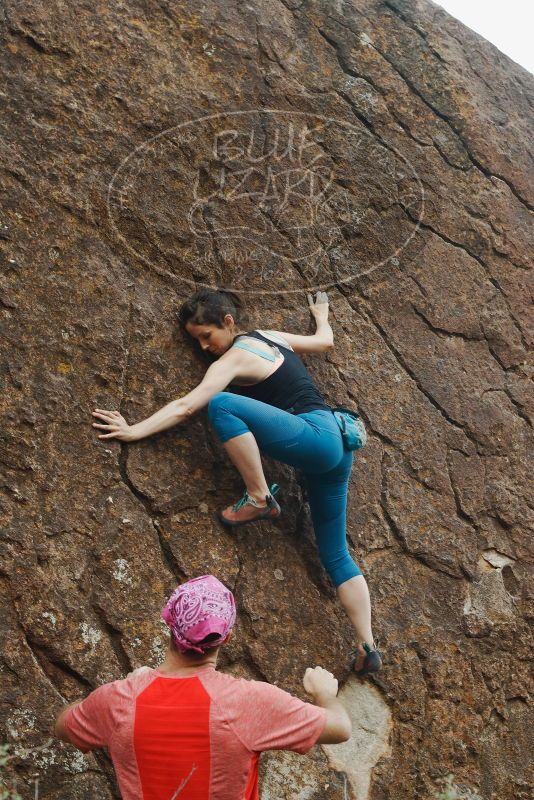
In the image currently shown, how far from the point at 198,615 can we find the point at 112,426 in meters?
1.78

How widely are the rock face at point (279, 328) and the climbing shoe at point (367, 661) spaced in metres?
0.11

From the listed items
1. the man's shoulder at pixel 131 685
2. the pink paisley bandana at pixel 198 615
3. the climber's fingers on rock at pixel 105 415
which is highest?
the pink paisley bandana at pixel 198 615

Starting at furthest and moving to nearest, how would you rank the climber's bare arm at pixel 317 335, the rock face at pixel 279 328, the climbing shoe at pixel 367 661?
the climber's bare arm at pixel 317 335
the climbing shoe at pixel 367 661
the rock face at pixel 279 328

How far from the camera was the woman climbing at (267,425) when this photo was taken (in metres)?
4.04

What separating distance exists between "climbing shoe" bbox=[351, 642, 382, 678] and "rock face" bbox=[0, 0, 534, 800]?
0.37ft

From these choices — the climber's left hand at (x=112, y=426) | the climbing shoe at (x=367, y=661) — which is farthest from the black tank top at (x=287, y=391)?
the climbing shoe at (x=367, y=661)

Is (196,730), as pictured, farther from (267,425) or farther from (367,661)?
(367,661)

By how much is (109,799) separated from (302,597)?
1277 millimetres

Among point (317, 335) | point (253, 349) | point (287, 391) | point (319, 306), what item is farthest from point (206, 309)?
point (319, 306)

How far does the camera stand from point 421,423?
5.16 meters

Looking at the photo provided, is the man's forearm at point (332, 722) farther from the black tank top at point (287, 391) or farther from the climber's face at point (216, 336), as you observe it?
the climber's face at point (216, 336)

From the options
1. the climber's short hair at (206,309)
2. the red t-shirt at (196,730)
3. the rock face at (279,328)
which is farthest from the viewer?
the climber's short hair at (206,309)

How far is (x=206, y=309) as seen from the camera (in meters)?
4.42

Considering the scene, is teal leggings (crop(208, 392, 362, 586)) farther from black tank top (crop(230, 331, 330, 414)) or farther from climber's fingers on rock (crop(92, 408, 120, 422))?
climber's fingers on rock (crop(92, 408, 120, 422))
